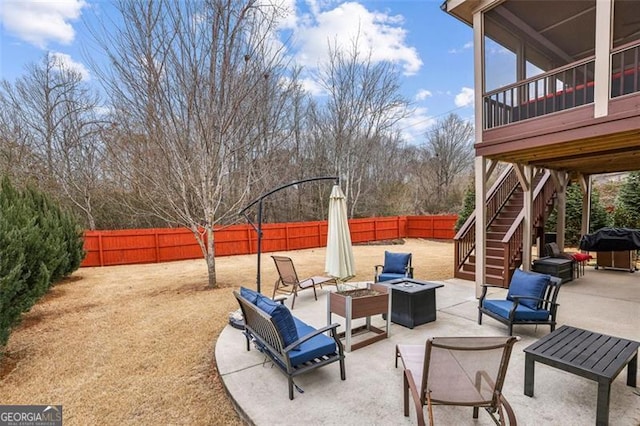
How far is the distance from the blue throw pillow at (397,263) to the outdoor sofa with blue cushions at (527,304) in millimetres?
2048

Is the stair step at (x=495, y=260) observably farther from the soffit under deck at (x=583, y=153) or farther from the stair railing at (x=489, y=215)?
the soffit under deck at (x=583, y=153)

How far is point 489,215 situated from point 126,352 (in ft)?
29.4

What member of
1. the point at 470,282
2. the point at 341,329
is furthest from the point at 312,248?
the point at 341,329

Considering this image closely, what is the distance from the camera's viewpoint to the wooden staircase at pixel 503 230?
698cm

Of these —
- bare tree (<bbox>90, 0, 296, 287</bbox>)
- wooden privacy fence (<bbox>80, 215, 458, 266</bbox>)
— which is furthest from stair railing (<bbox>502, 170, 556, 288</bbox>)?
wooden privacy fence (<bbox>80, 215, 458, 266</bbox>)

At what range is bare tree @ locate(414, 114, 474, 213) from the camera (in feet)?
78.8

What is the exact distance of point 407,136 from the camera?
23.7m

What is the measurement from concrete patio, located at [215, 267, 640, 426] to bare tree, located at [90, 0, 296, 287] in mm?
3977

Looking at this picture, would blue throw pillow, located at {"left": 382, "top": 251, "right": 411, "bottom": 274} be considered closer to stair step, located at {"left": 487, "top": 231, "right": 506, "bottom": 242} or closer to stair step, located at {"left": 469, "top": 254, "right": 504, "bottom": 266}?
stair step, located at {"left": 469, "top": 254, "right": 504, "bottom": 266}

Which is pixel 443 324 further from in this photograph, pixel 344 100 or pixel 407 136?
pixel 407 136

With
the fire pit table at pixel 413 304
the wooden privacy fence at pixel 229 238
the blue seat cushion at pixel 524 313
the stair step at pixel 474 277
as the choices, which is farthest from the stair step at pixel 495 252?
the wooden privacy fence at pixel 229 238

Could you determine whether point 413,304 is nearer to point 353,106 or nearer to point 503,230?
point 503,230

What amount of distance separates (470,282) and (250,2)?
8107 millimetres

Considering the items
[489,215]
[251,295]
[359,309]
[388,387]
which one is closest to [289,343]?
[251,295]
